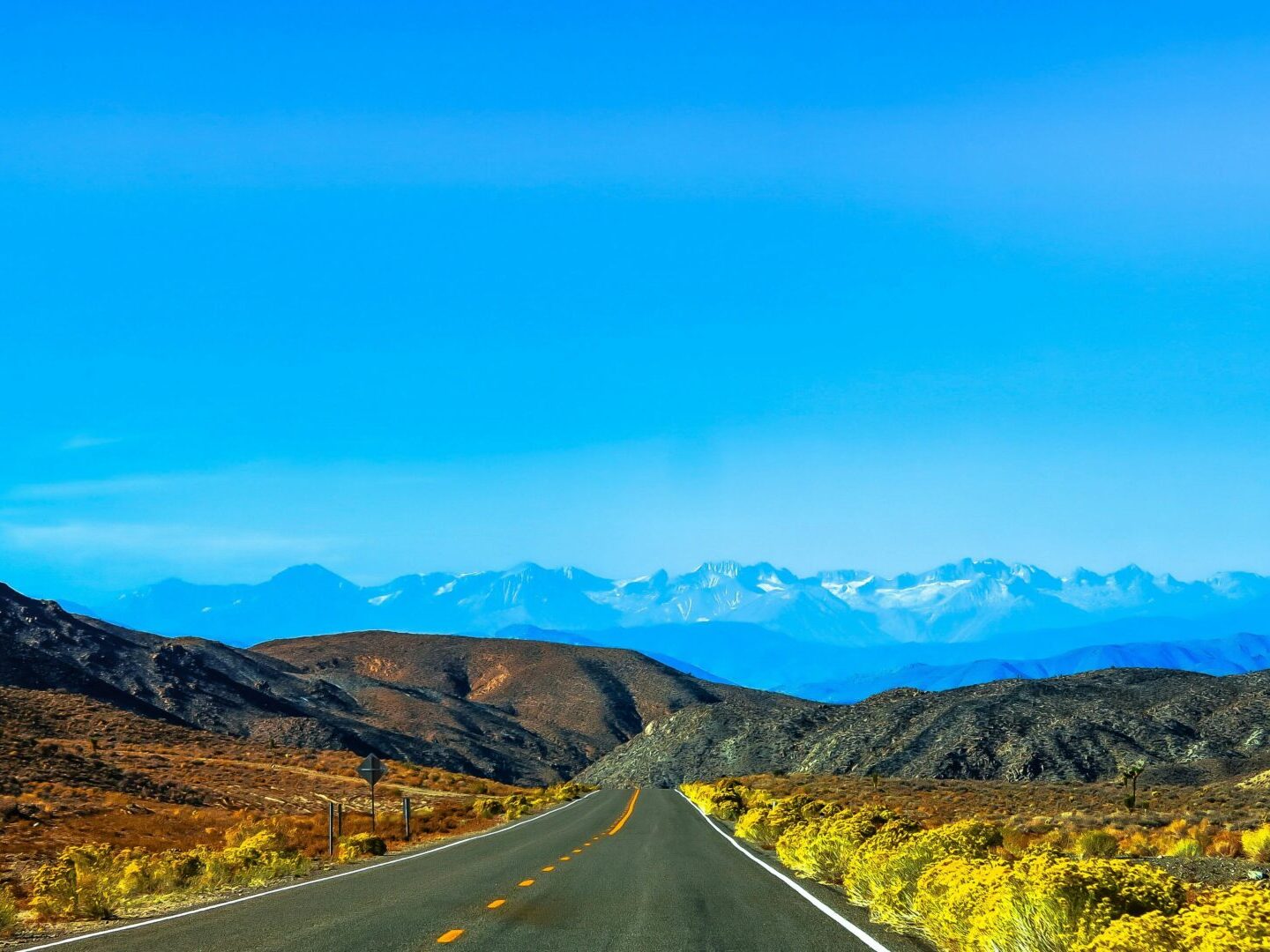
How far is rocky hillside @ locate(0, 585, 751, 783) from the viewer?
112875 mm

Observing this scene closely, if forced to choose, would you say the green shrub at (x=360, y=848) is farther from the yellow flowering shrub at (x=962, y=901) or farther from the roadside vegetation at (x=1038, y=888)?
the yellow flowering shrub at (x=962, y=901)

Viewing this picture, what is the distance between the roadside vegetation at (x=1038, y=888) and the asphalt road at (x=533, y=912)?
2.25 feet

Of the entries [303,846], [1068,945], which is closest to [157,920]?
[1068,945]

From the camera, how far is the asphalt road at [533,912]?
11.6 m

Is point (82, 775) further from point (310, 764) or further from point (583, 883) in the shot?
point (583, 883)

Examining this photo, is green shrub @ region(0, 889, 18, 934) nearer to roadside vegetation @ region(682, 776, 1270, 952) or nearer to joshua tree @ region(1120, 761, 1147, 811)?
roadside vegetation @ region(682, 776, 1270, 952)

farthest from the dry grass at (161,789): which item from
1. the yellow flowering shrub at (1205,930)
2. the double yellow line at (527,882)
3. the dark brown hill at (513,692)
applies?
the dark brown hill at (513,692)

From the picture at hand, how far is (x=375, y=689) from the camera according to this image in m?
157

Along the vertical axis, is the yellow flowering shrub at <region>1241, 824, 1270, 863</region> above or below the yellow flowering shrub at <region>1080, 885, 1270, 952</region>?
below

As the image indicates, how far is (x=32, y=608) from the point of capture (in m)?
119

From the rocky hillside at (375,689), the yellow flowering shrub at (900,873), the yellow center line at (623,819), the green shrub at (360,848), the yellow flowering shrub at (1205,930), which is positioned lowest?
the yellow center line at (623,819)

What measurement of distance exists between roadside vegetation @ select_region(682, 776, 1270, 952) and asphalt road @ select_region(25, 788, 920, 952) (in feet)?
2.25

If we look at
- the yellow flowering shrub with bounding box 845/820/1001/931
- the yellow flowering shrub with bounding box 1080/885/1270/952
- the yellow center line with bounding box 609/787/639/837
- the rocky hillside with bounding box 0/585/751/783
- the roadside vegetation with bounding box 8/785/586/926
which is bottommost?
the yellow center line with bounding box 609/787/639/837

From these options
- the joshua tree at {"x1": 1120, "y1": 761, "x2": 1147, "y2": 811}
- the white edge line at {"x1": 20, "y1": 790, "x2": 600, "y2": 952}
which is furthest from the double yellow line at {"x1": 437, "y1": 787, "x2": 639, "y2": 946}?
the joshua tree at {"x1": 1120, "y1": 761, "x2": 1147, "y2": 811}
